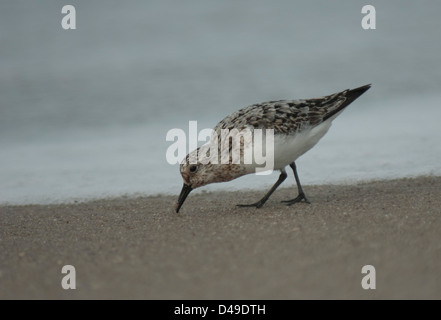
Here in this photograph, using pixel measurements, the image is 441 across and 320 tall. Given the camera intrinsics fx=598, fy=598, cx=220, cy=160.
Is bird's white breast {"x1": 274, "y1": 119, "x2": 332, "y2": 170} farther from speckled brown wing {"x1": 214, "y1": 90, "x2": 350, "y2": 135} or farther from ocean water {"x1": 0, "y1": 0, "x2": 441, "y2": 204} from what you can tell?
ocean water {"x1": 0, "y1": 0, "x2": 441, "y2": 204}

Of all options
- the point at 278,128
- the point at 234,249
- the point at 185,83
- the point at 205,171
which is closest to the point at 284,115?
the point at 278,128

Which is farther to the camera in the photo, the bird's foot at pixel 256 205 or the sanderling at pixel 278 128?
the bird's foot at pixel 256 205

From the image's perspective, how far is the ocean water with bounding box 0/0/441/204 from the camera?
7773mm

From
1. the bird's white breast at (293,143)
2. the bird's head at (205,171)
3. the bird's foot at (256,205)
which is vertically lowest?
the bird's foot at (256,205)

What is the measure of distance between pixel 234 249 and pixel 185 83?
8.39 m

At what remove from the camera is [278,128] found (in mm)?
5523

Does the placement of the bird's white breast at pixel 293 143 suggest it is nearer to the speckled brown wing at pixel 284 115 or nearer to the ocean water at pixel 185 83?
the speckled brown wing at pixel 284 115

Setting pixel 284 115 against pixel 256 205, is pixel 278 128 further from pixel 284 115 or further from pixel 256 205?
pixel 256 205

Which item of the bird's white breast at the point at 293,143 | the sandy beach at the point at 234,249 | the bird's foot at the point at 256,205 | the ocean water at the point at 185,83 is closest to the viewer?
the sandy beach at the point at 234,249

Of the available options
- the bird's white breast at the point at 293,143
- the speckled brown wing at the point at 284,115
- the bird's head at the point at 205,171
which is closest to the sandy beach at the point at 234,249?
the bird's head at the point at 205,171

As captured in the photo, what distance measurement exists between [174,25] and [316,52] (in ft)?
11.7

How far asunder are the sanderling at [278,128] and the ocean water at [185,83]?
1482 millimetres

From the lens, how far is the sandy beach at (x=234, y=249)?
3607mm

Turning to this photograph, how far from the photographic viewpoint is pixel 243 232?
4.80 metres
